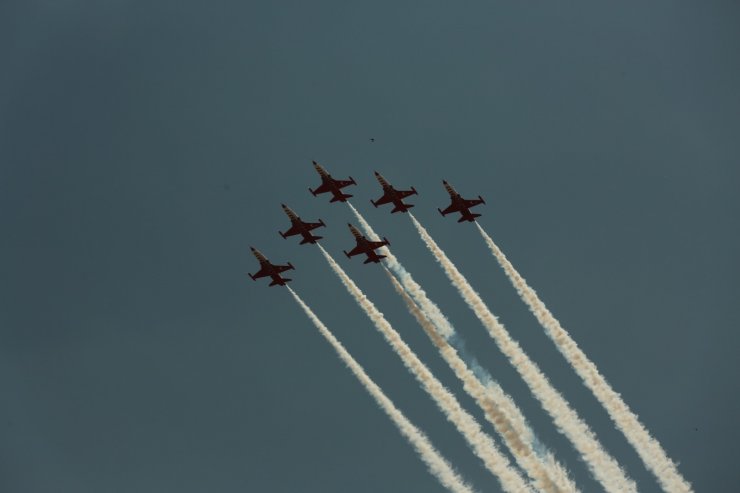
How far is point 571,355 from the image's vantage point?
14150 cm

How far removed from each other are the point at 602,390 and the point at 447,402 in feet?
57.1

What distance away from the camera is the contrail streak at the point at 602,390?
136m

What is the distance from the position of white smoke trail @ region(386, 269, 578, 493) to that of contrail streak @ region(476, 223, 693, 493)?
35.4 feet

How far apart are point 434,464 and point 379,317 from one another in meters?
19.0

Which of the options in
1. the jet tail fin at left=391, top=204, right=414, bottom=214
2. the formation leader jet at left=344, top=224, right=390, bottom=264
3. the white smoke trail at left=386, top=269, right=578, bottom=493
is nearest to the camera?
the white smoke trail at left=386, top=269, right=578, bottom=493

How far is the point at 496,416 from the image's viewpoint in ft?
447

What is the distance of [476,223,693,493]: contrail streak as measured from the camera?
136 m

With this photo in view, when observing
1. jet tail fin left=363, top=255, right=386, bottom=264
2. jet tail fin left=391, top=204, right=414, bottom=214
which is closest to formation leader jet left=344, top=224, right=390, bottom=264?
jet tail fin left=363, top=255, right=386, bottom=264

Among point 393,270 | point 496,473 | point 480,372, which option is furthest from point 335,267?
point 496,473

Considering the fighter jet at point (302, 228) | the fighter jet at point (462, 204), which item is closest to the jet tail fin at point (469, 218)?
the fighter jet at point (462, 204)

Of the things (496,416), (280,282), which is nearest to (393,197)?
(280,282)

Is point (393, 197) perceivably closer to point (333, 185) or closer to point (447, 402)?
point (333, 185)

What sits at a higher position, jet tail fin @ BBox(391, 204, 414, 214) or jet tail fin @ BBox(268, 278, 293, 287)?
jet tail fin @ BBox(391, 204, 414, 214)

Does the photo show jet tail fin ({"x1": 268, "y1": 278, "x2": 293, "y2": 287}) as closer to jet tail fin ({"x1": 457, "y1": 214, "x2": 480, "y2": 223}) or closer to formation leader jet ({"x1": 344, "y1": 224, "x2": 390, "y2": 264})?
formation leader jet ({"x1": 344, "y1": 224, "x2": 390, "y2": 264})
